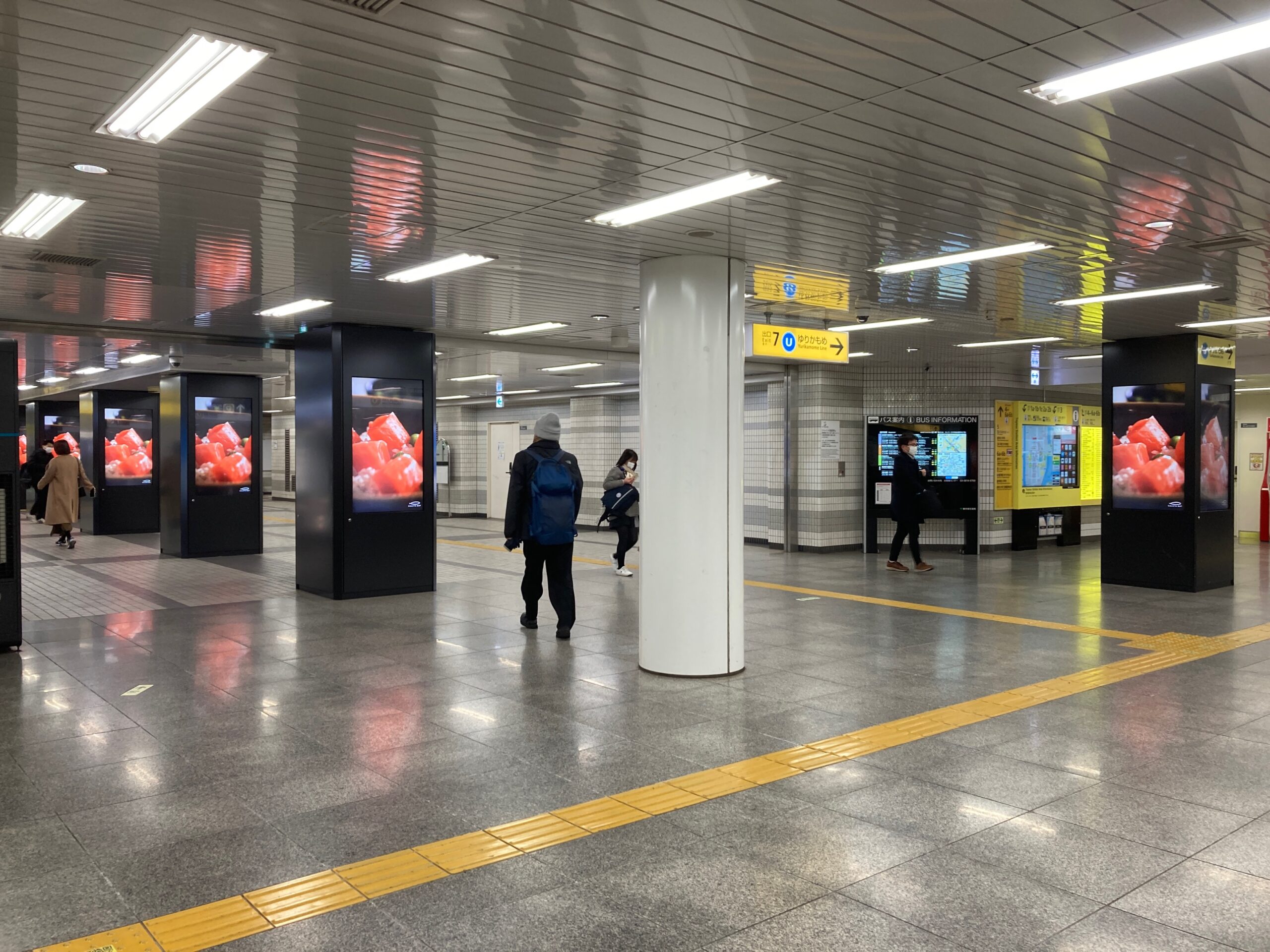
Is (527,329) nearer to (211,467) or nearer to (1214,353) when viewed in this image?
(211,467)

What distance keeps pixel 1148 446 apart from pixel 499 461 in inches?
663

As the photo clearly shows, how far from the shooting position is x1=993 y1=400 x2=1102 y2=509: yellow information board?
55.7 ft

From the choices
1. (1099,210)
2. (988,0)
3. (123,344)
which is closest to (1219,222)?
(1099,210)

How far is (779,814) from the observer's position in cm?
434

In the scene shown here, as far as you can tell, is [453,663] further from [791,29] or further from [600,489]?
[600,489]

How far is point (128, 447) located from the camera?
1995 cm

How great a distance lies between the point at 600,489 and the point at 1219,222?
16815mm

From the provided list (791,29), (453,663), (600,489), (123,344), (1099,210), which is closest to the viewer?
(791,29)

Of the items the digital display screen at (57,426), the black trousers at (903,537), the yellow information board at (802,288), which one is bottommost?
the black trousers at (903,537)

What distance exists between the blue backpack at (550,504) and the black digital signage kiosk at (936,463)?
9141 millimetres

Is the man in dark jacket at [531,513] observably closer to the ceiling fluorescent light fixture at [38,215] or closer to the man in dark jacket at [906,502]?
the ceiling fluorescent light fixture at [38,215]

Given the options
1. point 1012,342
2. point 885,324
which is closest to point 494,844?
point 885,324

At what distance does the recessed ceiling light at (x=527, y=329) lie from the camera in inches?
440

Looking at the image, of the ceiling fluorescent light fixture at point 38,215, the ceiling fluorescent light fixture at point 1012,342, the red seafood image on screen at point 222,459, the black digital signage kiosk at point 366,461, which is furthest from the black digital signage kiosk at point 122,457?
the ceiling fluorescent light fixture at point 1012,342
